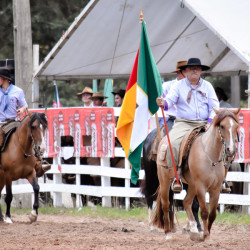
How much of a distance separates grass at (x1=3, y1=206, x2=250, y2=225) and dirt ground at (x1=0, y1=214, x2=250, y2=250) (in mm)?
275

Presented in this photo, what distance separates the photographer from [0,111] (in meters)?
12.5

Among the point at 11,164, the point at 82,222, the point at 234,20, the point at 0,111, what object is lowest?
the point at 82,222

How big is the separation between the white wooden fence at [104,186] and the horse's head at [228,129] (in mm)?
3580

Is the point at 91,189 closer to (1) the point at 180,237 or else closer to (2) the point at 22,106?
(2) the point at 22,106

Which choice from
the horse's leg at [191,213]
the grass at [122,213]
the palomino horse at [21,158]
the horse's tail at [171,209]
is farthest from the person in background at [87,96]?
the horse's leg at [191,213]

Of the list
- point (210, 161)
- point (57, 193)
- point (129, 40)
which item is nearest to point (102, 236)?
point (210, 161)

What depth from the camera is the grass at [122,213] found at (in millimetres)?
11664

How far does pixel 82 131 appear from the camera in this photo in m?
14.2

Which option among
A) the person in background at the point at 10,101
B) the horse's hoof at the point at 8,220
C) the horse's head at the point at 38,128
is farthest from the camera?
the person in background at the point at 10,101

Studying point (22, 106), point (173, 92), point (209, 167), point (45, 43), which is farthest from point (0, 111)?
point (45, 43)

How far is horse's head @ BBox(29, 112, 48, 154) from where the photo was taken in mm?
11391

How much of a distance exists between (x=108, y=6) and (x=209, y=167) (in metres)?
6.18

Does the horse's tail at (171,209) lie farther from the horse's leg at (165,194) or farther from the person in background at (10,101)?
the person in background at (10,101)

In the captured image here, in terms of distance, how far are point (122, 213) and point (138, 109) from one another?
3437 millimetres
